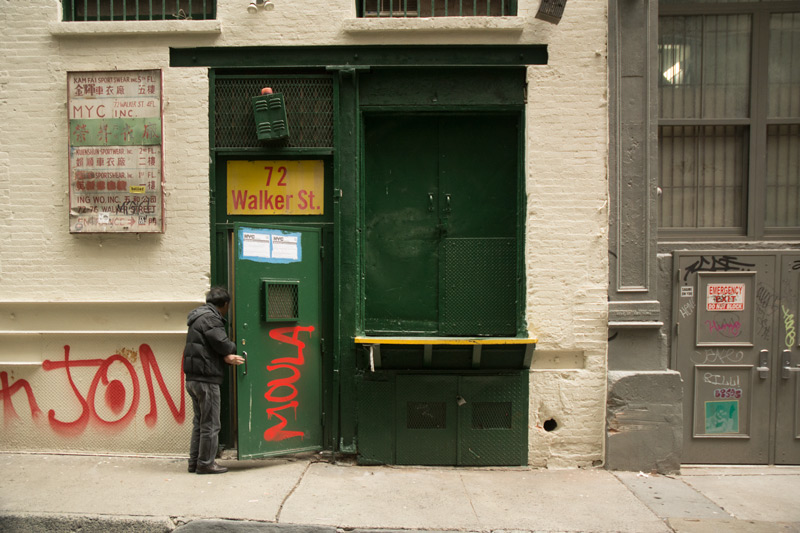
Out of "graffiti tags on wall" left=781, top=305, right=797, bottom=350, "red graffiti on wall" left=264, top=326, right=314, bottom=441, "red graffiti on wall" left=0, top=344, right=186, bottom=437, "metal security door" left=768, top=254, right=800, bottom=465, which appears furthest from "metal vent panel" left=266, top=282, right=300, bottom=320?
"graffiti tags on wall" left=781, top=305, right=797, bottom=350

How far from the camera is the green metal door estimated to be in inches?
232

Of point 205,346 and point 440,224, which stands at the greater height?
point 440,224

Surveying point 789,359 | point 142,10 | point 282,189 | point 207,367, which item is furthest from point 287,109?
point 789,359

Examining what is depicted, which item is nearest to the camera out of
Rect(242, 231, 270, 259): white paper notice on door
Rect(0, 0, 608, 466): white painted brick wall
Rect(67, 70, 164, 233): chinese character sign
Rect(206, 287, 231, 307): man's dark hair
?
Rect(206, 287, 231, 307): man's dark hair

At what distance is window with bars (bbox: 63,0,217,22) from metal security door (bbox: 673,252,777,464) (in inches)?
225

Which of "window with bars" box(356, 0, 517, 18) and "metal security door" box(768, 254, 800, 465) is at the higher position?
"window with bars" box(356, 0, 517, 18)

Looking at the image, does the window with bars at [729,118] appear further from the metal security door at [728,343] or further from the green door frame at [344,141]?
the green door frame at [344,141]

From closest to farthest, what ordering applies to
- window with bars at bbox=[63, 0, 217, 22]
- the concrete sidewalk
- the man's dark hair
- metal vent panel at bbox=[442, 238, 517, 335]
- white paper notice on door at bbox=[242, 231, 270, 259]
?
the concrete sidewalk, the man's dark hair, white paper notice on door at bbox=[242, 231, 270, 259], metal vent panel at bbox=[442, 238, 517, 335], window with bars at bbox=[63, 0, 217, 22]

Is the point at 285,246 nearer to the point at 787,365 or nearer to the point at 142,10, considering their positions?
the point at 142,10

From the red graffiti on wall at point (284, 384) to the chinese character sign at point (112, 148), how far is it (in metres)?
1.87

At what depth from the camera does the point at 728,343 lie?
18.7ft

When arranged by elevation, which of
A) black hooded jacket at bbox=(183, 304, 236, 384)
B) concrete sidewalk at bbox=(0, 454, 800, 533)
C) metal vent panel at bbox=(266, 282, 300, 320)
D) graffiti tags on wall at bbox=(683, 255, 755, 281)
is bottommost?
concrete sidewalk at bbox=(0, 454, 800, 533)

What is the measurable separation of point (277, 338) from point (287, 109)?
93.3 inches

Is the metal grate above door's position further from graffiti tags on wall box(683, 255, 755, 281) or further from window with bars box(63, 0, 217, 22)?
graffiti tags on wall box(683, 255, 755, 281)
